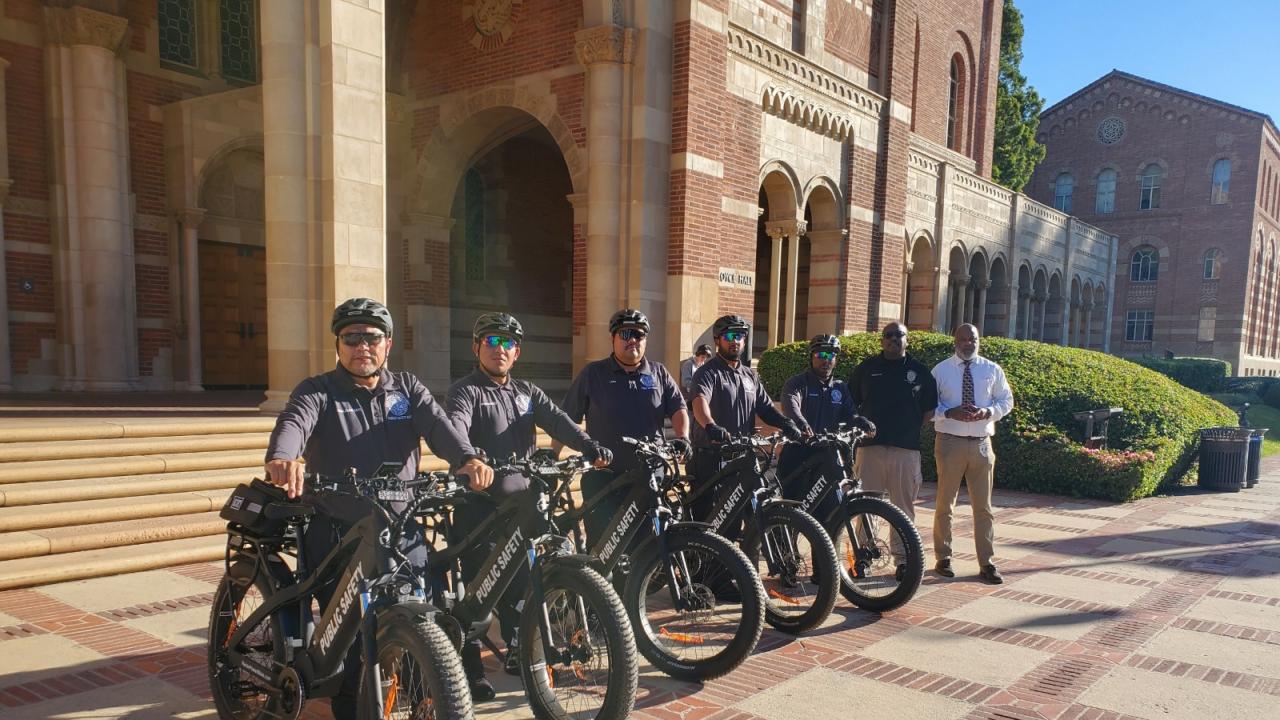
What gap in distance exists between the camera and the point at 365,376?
133 inches

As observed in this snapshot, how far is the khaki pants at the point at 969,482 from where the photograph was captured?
6.22 meters

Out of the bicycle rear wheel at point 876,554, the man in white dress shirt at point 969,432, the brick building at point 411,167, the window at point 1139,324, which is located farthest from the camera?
the window at point 1139,324

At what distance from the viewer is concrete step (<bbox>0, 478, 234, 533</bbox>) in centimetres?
589

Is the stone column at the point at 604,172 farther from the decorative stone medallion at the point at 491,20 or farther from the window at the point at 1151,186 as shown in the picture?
the window at the point at 1151,186

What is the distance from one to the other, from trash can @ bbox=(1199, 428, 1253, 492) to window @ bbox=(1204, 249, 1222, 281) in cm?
3857

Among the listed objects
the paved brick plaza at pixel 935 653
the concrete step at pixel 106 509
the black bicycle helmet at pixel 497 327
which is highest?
the black bicycle helmet at pixel 497 327

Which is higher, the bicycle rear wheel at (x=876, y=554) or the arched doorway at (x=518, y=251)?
the arched doorway at (x=518, y=251)

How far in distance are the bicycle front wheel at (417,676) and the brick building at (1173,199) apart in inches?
1963

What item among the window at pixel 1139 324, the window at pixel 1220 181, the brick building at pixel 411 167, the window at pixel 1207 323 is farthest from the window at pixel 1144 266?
the brick building at pixel 411 167

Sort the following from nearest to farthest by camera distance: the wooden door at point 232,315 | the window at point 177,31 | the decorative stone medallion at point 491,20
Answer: the window at point 177,31
the decorative stone medallion at point 491,20
the wooden door at point 232,315

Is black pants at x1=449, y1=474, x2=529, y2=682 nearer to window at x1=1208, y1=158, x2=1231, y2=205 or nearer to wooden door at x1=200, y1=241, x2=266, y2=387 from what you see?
wooden door at x1=200, y1=241, x2=266, y2=387

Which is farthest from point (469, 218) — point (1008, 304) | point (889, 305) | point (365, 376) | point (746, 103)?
point (1008, 304)

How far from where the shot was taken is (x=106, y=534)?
596 centimetres

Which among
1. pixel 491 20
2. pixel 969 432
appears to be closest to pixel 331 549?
pixel 969 432
